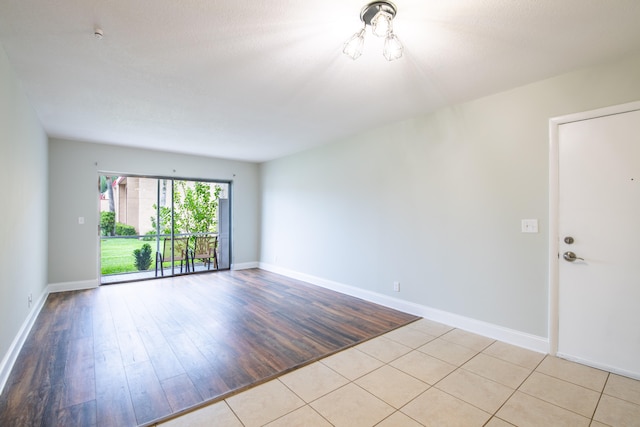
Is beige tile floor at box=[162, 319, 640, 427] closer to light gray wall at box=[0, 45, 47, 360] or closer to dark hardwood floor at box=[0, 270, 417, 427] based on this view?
dark hardwood floor at box=[0, 270, 417, 427]

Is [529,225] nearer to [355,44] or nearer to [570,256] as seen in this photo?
[570,256]

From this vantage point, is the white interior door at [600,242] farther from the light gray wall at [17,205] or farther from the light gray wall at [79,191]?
the light gray wall at [79,191]

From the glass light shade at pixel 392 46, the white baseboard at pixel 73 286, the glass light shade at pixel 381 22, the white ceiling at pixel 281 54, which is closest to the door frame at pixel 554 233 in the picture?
the white ceiling at pixel 281 54

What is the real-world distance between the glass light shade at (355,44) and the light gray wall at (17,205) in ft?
8.14

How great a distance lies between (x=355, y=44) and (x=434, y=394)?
2.45 metres

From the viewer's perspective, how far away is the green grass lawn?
233 inches

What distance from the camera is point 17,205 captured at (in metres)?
2.73

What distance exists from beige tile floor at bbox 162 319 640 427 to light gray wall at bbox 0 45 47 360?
196cm

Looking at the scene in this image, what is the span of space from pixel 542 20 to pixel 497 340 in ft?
8.87

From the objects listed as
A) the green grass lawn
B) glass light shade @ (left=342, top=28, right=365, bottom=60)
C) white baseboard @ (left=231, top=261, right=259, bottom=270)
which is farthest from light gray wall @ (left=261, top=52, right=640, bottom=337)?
the green grass lawn

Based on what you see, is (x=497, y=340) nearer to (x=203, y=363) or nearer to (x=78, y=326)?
(x=203, y=363)

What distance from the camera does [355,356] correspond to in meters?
2.59

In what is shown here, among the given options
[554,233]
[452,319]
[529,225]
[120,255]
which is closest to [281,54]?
[529,225]

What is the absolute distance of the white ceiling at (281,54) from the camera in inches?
68.9
